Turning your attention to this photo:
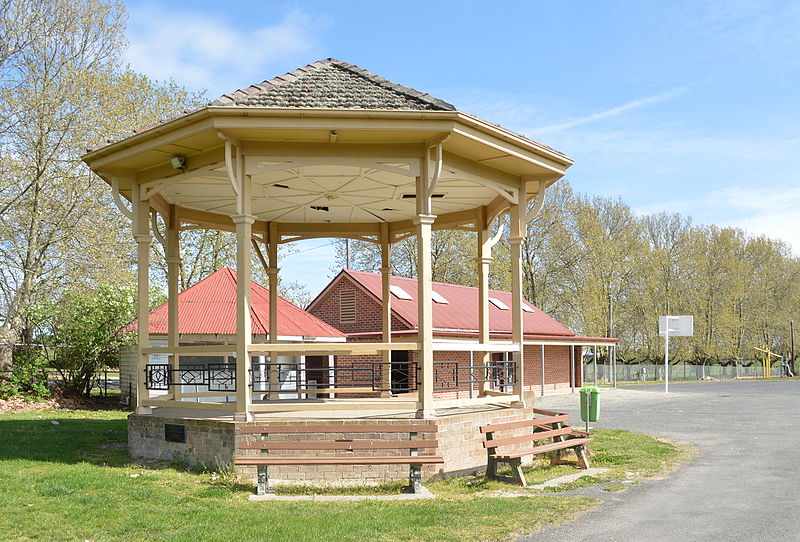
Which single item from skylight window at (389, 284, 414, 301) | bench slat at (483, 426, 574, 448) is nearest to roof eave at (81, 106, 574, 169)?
bench slat at (483, 426, 574, 448)

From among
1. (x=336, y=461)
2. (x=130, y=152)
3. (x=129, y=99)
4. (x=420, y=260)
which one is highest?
(x=129, y=99)

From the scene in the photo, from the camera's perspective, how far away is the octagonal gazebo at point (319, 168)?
31.2 feet

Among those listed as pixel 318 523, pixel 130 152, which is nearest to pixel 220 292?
pixel 130 152

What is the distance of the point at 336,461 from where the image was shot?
9.20m

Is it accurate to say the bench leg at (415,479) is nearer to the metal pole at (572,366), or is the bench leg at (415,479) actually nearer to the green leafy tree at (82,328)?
the green leafy tree at (82,328)

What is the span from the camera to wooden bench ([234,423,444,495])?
29.6 ft

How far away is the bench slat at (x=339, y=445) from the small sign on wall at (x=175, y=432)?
56.8 inches

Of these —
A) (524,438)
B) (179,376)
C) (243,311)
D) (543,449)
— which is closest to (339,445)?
(243,311)

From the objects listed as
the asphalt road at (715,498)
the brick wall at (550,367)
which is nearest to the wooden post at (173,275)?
the asphalt road at (715,498)

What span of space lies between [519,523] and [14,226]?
2120 cm

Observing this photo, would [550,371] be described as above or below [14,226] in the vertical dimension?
below

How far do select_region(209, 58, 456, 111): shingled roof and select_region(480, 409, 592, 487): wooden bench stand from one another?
14.5 feet

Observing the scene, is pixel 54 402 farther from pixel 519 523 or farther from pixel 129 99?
pixel 519 523

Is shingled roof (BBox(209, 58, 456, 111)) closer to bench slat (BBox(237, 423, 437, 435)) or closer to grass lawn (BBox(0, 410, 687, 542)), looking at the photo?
bench slat (BBox(237, 423, 437, 435))
